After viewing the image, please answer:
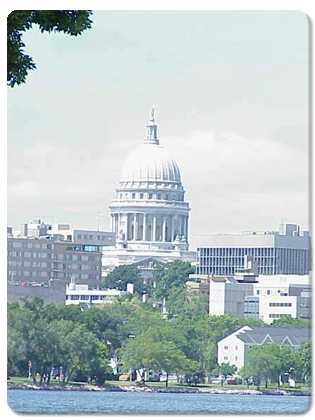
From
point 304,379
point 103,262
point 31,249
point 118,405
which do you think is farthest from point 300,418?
point 103,262

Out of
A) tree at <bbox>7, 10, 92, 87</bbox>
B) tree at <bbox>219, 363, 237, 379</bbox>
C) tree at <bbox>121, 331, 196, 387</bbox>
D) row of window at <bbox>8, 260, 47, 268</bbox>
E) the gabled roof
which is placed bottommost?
tree at <bbox>219, 363, 237, 379</bbox>

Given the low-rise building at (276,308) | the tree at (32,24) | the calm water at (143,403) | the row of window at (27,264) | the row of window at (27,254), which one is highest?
the tree at (32,24)

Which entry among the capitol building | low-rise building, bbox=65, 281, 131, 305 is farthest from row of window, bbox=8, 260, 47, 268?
the capitol building

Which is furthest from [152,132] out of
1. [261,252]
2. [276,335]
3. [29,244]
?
[261,252]

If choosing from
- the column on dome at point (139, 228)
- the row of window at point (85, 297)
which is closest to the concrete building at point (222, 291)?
the column on dome at point (139, 228)

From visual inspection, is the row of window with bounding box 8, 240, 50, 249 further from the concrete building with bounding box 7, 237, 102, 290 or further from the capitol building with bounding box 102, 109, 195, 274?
the capitol building with bounding box 102, 109, 195, 274

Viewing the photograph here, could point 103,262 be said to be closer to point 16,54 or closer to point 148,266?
point 148,266

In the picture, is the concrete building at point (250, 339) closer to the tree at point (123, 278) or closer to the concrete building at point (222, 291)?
the concrete building at point (222, 291)
